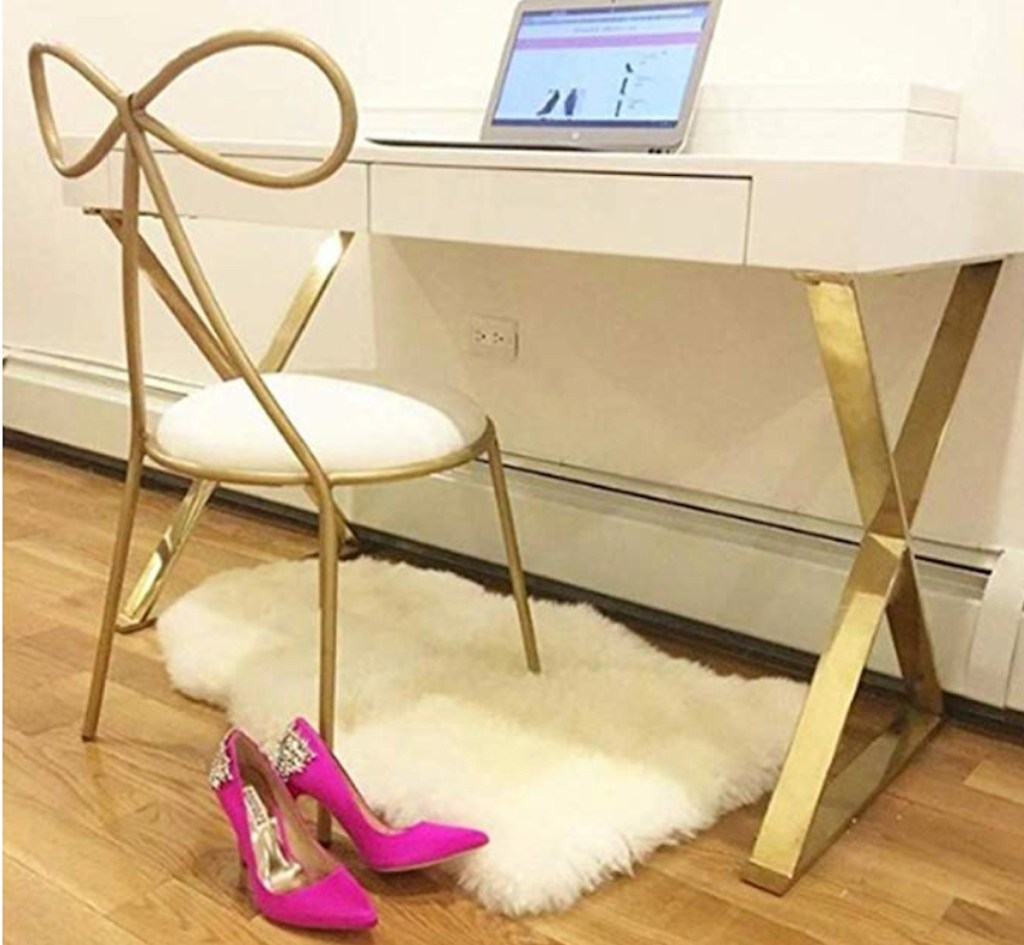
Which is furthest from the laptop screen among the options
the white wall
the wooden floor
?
the wooden floor

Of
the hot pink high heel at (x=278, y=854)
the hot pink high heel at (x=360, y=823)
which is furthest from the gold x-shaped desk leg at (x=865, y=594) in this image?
the hot pink high heel at (x=278, y=854)

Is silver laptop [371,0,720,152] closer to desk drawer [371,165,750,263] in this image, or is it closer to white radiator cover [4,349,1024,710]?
desk drawer [371,165,750,263]

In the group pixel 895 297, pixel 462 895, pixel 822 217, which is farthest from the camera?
pixel 895 297

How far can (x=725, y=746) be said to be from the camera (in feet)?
4.99

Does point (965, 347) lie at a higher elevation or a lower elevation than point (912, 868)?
higher

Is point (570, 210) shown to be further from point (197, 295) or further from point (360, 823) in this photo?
point (360, 823)

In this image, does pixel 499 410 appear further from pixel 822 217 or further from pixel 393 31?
pixel 822 217

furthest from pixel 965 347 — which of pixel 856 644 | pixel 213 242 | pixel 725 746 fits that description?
pixel 213 242

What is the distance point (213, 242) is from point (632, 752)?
1.46 metres

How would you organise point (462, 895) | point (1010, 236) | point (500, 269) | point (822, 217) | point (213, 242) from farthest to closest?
point (213, 242)
point (500, 269)
point (1010, 236)
point (462, 895)
point (822, 217)

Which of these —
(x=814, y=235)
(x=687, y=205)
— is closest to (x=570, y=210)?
(x=687, y=205)

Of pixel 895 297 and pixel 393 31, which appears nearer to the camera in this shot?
pixel 895 297

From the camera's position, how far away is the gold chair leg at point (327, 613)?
4.33 feet

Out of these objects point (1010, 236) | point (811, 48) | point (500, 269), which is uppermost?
point (811, 48)
